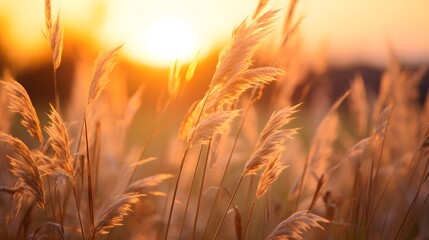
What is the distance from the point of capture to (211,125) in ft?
6.24

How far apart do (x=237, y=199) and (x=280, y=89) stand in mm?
1533

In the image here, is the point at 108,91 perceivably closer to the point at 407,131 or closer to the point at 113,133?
the point at 113,133

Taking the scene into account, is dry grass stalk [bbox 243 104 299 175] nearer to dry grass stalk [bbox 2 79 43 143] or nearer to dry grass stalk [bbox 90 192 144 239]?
dry grass stalk [bbox 90 192 144 239]

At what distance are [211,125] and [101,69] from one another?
1.40ft

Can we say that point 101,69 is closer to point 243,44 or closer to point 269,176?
point 243,44

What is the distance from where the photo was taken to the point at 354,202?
9.09 feet

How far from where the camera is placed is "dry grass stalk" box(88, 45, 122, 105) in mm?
1975

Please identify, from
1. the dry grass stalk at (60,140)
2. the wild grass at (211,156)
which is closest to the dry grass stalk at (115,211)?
the wild grass at (211,156)

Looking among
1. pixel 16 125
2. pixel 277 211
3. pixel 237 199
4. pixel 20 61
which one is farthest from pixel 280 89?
pixel 16 125

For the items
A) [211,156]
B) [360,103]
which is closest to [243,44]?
[211,156]

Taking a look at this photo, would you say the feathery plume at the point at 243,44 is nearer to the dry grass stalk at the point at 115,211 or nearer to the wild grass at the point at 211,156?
the wild grass at the point at 211,156

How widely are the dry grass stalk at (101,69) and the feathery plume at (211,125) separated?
361 mm

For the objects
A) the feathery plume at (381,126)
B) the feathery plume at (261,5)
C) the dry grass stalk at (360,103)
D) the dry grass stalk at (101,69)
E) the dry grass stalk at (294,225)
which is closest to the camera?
the dry grass stalk at (294,225)

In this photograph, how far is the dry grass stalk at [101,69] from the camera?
1975 millimetres
